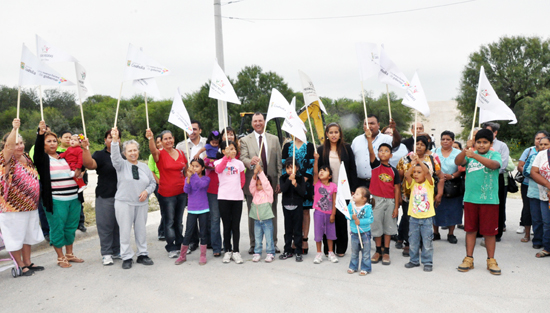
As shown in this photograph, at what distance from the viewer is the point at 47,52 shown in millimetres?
5676

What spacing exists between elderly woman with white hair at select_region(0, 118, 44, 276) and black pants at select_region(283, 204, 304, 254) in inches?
137

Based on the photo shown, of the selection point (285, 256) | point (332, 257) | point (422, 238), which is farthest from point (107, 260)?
point (422, 238)

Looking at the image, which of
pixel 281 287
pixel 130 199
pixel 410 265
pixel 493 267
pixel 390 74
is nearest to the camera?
pixel 281 287

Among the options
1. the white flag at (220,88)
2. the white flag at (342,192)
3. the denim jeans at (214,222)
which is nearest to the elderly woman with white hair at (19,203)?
the denim jeans at (214,222)

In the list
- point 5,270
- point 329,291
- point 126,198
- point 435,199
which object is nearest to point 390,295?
point 329,291

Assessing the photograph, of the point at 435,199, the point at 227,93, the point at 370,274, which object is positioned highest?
the point at 227,93

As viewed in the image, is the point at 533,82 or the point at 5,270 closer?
the point at 5,270

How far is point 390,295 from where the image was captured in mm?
4453

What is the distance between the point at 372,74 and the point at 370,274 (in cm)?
293

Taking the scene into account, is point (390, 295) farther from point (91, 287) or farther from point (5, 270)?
point (5, 270)

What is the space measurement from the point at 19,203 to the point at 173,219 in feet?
6.77

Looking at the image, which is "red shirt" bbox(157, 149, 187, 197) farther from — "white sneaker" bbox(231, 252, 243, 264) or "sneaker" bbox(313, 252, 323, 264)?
"sneaker" bbox(313, 252, 323, 264)

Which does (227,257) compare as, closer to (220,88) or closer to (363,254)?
(363,254)

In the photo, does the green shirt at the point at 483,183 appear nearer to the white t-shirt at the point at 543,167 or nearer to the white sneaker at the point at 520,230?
the white t-shirt at the point at 543,167
